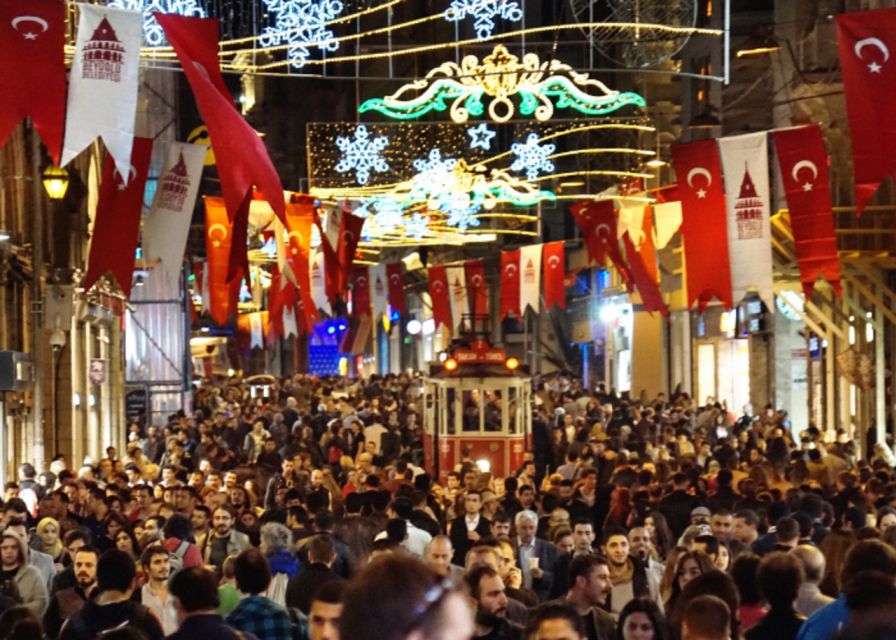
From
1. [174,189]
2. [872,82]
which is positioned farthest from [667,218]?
[872,82]

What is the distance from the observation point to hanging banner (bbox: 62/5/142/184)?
47.5 feet

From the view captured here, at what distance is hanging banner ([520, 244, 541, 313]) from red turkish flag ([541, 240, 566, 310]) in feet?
0.47

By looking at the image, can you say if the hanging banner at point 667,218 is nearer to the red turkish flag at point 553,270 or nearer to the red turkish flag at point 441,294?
the red turkish flag at point 553,270

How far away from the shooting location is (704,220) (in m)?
22.7

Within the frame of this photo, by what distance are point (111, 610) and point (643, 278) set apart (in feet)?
69.8

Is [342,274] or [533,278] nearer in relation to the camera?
[342,274]

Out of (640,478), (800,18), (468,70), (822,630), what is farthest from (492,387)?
(822,630)

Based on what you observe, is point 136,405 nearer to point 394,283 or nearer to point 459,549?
point 394,283

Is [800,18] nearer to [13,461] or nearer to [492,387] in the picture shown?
[492,387]

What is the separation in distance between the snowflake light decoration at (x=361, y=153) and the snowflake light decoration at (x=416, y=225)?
681cm

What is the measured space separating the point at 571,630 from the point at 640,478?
40.2ft

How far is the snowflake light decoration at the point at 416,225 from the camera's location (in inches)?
1527

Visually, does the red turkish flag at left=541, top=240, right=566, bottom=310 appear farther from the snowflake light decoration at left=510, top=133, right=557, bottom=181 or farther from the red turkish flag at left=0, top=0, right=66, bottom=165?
the red turkish flag at left=0, top=0, right=66, bottom=165

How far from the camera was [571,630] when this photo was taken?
7.58 metres
